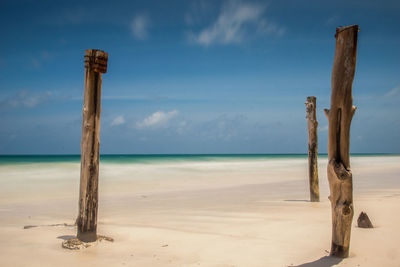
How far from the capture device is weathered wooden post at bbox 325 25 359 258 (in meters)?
3.94

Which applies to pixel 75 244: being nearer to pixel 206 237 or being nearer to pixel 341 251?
pixel 206 237

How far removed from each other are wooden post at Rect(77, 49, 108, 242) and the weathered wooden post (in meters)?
3.11

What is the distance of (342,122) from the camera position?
13.1 ft

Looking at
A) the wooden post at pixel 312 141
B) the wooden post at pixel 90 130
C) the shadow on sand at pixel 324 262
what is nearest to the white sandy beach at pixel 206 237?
the shadow on sand at pixel 324 262

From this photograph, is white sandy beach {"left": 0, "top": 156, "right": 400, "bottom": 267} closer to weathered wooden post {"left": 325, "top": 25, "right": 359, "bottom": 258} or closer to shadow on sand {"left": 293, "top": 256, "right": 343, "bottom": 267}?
shadow on sand {"left": 293, "top": 256, "right": 343, "bottom": 267}

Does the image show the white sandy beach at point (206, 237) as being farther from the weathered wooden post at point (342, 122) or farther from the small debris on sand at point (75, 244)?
the weathered wooden post at point (342, 122)

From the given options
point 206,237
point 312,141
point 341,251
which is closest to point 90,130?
point 206,237

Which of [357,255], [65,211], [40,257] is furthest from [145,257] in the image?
[65,211]

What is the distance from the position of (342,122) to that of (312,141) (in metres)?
5.83

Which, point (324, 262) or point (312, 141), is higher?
point (312, 141)

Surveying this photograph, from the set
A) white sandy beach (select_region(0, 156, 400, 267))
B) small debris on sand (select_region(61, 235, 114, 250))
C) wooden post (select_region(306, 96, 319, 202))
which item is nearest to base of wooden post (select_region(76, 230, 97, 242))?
small debris on sand (select_region(61, 235, 114, 250))

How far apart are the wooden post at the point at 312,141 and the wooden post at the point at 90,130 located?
6.31m

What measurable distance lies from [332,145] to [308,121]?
5635 mm

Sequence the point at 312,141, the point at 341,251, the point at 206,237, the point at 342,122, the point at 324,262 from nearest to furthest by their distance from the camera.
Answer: the point at 342,122 < the point at 324,262 < the point at 341,251 < the point at 206,237 < the point at 312,141
